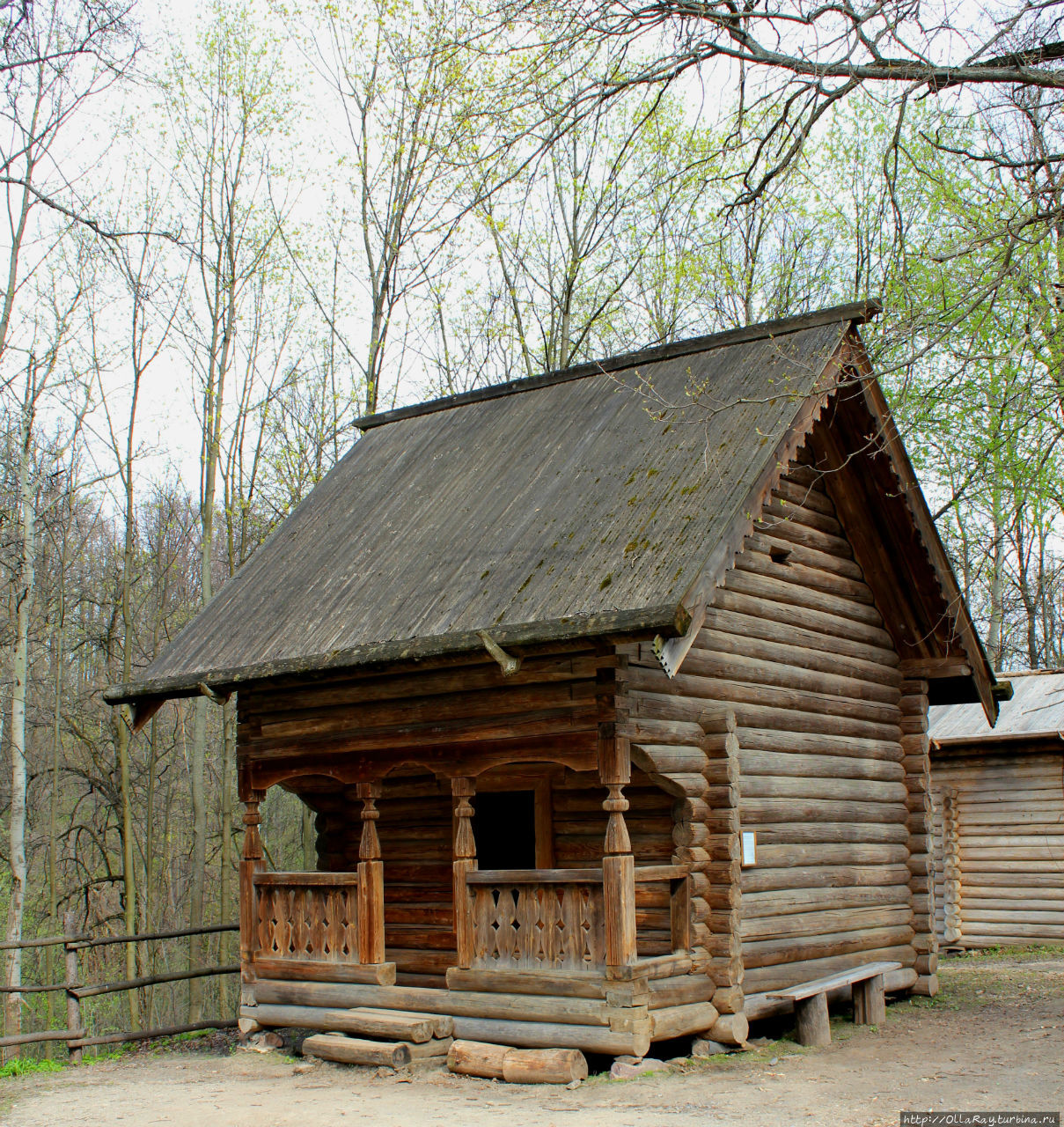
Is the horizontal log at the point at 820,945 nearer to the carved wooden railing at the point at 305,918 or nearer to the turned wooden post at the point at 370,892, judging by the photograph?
the turned wooden post at the point at 370,892

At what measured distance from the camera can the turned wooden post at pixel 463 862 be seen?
10117 millimetres

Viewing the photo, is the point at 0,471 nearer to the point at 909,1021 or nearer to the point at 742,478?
the point at 742,478

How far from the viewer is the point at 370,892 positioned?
10.9 meters

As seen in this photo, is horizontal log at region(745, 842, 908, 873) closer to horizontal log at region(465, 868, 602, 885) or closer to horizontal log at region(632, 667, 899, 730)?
horizontal log at region(632, 667, 899, 730)

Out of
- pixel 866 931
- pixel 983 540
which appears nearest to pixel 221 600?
pixel 866 931

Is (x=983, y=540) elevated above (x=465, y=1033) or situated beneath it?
elevated above

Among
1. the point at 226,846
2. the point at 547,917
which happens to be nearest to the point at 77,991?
the point at 547,917

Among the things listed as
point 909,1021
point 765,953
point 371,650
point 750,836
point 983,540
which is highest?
point 983,540

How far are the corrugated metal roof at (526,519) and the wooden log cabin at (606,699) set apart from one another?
0.04 m

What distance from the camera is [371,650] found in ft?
33.6

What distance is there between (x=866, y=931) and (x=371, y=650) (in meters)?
5.98

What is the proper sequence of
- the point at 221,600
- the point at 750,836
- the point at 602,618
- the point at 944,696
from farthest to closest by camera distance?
the point at 944,696 < the point at 221,600 < the point at 750,836 < the point at 602,618

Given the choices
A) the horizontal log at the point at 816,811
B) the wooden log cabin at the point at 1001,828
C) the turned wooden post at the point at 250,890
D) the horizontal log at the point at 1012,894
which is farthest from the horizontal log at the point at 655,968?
the horizontal log at the point at 1012,894

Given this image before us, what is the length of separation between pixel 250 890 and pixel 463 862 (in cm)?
274
